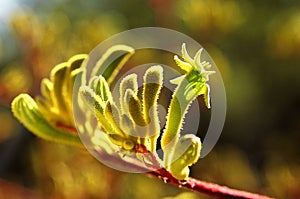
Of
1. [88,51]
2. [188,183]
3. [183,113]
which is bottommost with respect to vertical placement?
[88,51]

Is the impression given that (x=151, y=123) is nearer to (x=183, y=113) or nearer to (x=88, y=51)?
(x=183, y=113)

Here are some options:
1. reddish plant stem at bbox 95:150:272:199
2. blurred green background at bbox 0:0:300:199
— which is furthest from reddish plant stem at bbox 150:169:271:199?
blurred green background at bbox 0:0:300:199

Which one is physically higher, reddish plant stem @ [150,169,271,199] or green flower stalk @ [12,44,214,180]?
green flower stalk @ [12,44,214,180]

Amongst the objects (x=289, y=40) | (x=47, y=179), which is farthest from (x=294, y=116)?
(x=47, y=179)

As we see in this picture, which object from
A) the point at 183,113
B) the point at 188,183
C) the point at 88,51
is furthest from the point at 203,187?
the point at 88,51

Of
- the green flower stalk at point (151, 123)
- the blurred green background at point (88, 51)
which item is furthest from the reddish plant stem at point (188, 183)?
the blurred green background at point (88, 51)

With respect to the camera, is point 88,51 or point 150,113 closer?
point 150,113

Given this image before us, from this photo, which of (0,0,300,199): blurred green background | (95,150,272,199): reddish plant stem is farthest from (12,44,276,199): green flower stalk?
(0,0,300,199): blurred green background

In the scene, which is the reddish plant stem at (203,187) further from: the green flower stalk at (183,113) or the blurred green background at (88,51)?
the blurred green background at (88,51)

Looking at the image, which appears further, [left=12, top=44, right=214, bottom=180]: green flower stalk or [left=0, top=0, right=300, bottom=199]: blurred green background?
[left=0, top=0, right=300, bottom=199]: blurred green background

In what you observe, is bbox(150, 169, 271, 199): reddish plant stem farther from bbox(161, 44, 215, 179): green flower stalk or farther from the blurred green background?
the blurred green background

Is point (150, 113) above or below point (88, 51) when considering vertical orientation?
above

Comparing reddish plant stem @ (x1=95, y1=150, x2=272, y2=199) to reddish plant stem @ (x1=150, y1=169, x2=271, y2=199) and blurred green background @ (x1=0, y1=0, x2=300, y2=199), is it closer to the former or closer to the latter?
reddish plant stem @ (x1=150, y1=169, x2=271, y2=199)

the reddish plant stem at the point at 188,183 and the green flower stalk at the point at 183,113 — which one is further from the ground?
the green flower stalk at the point at 183,113
